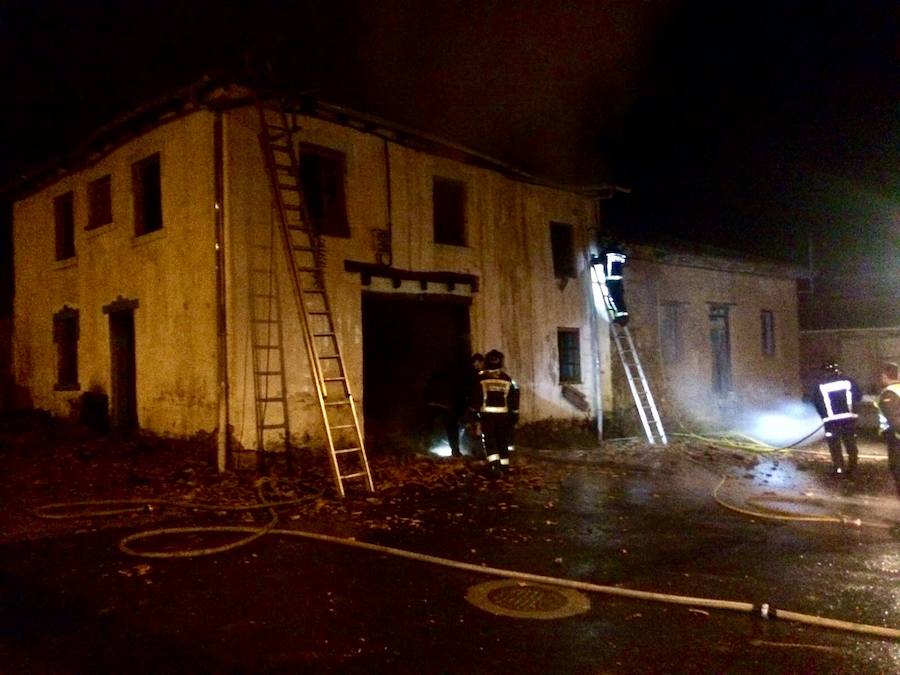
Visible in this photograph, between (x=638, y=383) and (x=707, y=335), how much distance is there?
289 cm

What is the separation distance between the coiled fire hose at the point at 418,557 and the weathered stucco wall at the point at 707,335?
10.3m

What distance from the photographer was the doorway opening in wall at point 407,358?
39.2ft

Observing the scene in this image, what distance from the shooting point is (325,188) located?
1133 centimetres

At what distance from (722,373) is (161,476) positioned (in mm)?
14291

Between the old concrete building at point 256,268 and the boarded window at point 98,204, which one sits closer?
the old concrete building at point 256,268

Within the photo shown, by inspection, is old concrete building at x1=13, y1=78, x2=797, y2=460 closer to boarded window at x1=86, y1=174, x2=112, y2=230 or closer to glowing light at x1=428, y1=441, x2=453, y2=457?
boarded window at x1=86, y1=174, x2=112, y2=230

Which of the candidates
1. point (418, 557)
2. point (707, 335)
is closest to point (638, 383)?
point (707, 335)

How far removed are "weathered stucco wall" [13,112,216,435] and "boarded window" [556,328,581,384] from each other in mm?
7590

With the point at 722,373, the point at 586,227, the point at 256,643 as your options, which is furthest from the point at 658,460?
the point at 256,643

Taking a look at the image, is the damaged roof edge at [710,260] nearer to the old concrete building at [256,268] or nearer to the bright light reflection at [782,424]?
the old concrete building at [256,268]

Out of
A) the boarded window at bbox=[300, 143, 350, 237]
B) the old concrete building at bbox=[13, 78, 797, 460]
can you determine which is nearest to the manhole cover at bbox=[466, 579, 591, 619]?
the old concrete building at bbox=[13, 78, 797, 460]

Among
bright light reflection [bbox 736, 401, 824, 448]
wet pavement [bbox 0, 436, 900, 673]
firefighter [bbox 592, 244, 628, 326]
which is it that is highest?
firefighter [bbox 592, 244, 628, 326]

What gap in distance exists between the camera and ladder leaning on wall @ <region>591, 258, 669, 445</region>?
1443 cm

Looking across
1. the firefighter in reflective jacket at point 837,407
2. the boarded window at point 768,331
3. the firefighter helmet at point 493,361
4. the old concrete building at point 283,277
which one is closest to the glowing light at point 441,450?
the old concrete building at point 283,277
